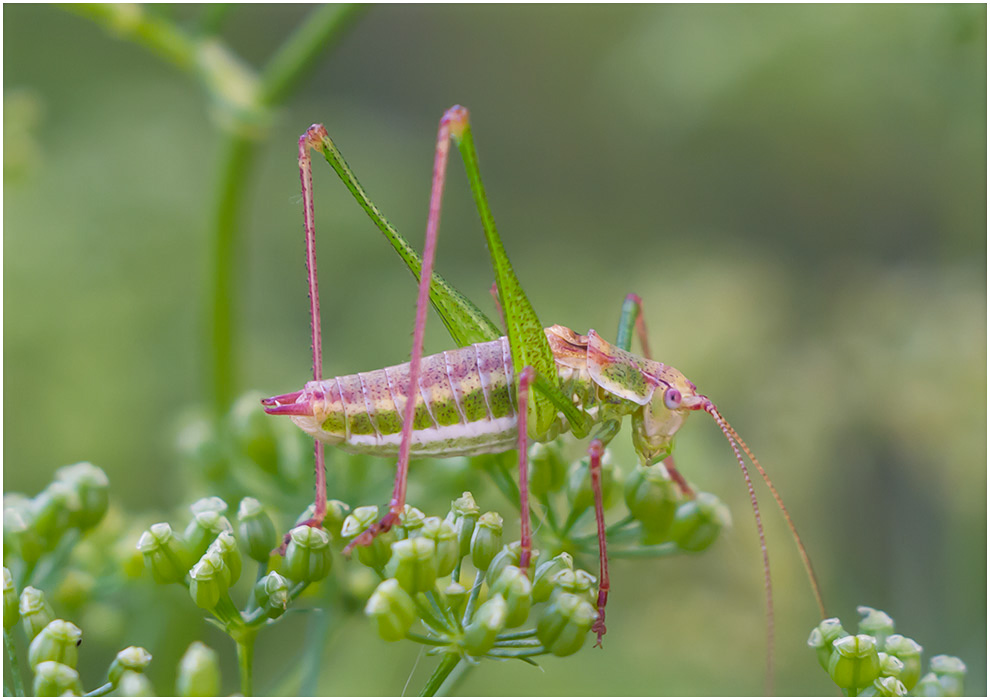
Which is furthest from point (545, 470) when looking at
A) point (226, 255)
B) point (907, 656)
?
point (226, 255)

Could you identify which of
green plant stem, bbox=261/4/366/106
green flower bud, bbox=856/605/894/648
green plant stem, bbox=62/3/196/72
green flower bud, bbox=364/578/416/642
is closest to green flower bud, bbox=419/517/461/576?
green flower bud, bbox=364/578/416/642

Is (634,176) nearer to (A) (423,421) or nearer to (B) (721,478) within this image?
(B) (721,478)

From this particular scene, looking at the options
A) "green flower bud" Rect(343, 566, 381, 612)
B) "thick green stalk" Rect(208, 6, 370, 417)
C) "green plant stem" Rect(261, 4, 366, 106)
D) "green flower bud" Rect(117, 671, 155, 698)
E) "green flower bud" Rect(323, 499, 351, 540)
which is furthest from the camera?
"thick green stalk" Rect(208, 6, 370, 417)

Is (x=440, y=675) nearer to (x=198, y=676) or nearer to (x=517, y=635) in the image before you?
(x=517, y=635)

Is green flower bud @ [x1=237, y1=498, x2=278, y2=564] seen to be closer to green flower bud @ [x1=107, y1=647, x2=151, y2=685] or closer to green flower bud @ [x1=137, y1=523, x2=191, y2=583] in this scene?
green flower bud @ [x1=137, y1=523, x2=191, y2=583]

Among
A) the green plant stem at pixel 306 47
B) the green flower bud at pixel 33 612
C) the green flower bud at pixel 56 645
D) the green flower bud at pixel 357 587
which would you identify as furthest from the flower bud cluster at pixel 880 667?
the green plant stem at pixel 306 47

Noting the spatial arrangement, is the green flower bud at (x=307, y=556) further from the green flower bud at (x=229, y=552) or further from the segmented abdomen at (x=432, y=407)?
the segmented abdomen at (x=432, y=407)
